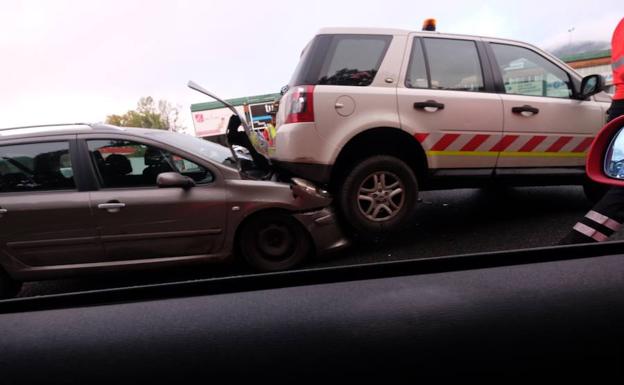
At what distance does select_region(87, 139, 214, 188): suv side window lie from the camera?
289 centimetres

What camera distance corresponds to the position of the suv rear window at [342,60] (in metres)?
3.12

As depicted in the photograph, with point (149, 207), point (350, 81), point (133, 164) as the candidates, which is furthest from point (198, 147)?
point (350, 81)

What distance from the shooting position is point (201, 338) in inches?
31.6

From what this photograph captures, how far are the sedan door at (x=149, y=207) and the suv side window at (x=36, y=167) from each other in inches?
8.8

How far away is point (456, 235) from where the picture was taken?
3498 mm

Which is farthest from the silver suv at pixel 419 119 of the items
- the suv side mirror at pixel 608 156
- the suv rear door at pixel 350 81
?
the suv side mirror at pixel 608 156

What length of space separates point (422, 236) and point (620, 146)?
2320mm

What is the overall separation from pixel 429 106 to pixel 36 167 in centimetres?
323

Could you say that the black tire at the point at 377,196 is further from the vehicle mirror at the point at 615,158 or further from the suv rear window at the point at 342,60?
the vehicle mirror at the point at 615,158

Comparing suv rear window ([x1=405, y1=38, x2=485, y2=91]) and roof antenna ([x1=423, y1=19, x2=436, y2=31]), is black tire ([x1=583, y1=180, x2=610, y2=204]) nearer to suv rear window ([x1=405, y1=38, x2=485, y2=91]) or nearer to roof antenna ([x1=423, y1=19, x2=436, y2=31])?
suv rear window ([x1=405, y1=38, x2=485, y2=91])

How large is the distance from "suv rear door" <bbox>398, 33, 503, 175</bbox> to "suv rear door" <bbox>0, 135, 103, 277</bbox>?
2.70 meters

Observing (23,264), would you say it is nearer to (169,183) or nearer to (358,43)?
(169,183)

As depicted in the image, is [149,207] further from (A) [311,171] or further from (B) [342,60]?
(B) [342,60]

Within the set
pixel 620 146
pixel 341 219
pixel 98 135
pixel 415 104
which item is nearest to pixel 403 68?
pixel 415 104
